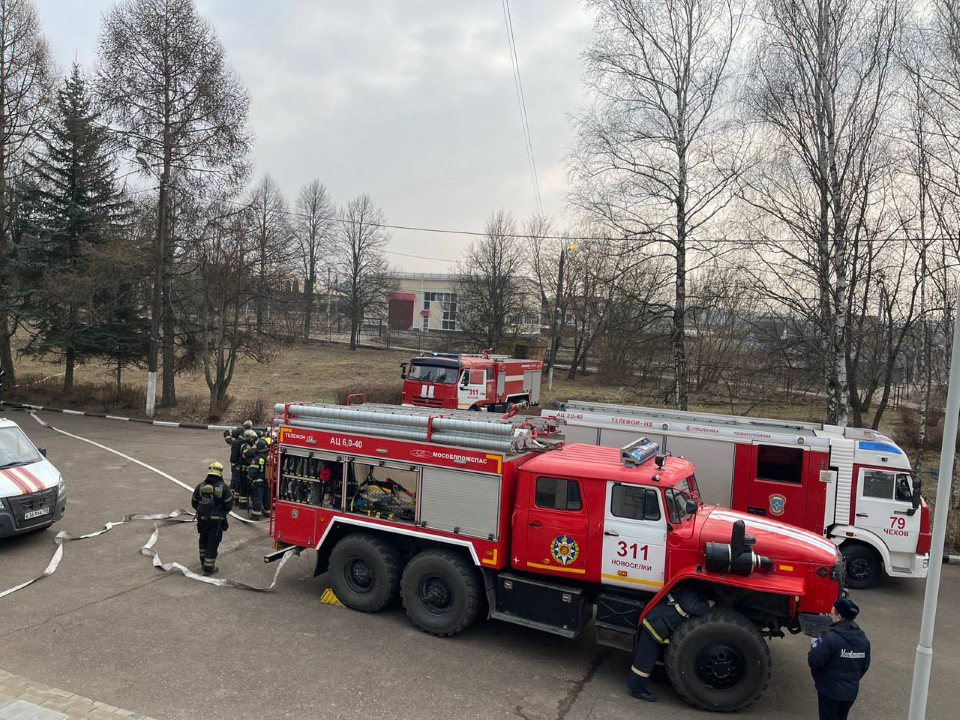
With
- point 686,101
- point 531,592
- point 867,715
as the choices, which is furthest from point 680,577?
point 686,101

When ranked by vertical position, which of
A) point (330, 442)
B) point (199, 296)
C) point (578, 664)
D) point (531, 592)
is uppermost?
point (199, 296)

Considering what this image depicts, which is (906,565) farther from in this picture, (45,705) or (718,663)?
(45,705)

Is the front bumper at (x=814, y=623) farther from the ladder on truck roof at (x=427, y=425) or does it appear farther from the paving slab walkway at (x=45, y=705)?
the paving slab walkway at (x=45, y=705)

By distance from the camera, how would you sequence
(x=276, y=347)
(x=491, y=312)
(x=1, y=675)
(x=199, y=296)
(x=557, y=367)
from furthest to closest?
(x=557, y=367) → (x=491, y=312) → (x=276, y=347) → (x=199, y=296) → (x=1, y=675)

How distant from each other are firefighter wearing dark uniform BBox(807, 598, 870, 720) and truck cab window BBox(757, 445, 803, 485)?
5119mm

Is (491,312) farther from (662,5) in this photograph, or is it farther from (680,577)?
(680,577)

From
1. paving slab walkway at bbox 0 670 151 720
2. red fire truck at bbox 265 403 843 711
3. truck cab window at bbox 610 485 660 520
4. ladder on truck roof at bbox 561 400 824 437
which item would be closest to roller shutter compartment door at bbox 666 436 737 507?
ladder on truck roof at bbox 561 400 824 437

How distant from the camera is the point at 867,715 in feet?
20.1

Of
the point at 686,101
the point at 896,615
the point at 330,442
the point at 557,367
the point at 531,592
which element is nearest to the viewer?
the point at 531,592

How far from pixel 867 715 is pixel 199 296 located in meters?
22.6

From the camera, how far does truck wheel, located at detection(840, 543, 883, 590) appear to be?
382 inches

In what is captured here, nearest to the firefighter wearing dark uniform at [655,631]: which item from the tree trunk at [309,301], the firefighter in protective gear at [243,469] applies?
A: the firefighter in protective gear at [243,469]

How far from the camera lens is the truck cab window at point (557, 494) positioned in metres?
6.88

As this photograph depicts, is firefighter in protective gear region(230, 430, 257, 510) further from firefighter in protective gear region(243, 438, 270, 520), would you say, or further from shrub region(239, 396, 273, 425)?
shrub region(239, 396, 273, 425)
